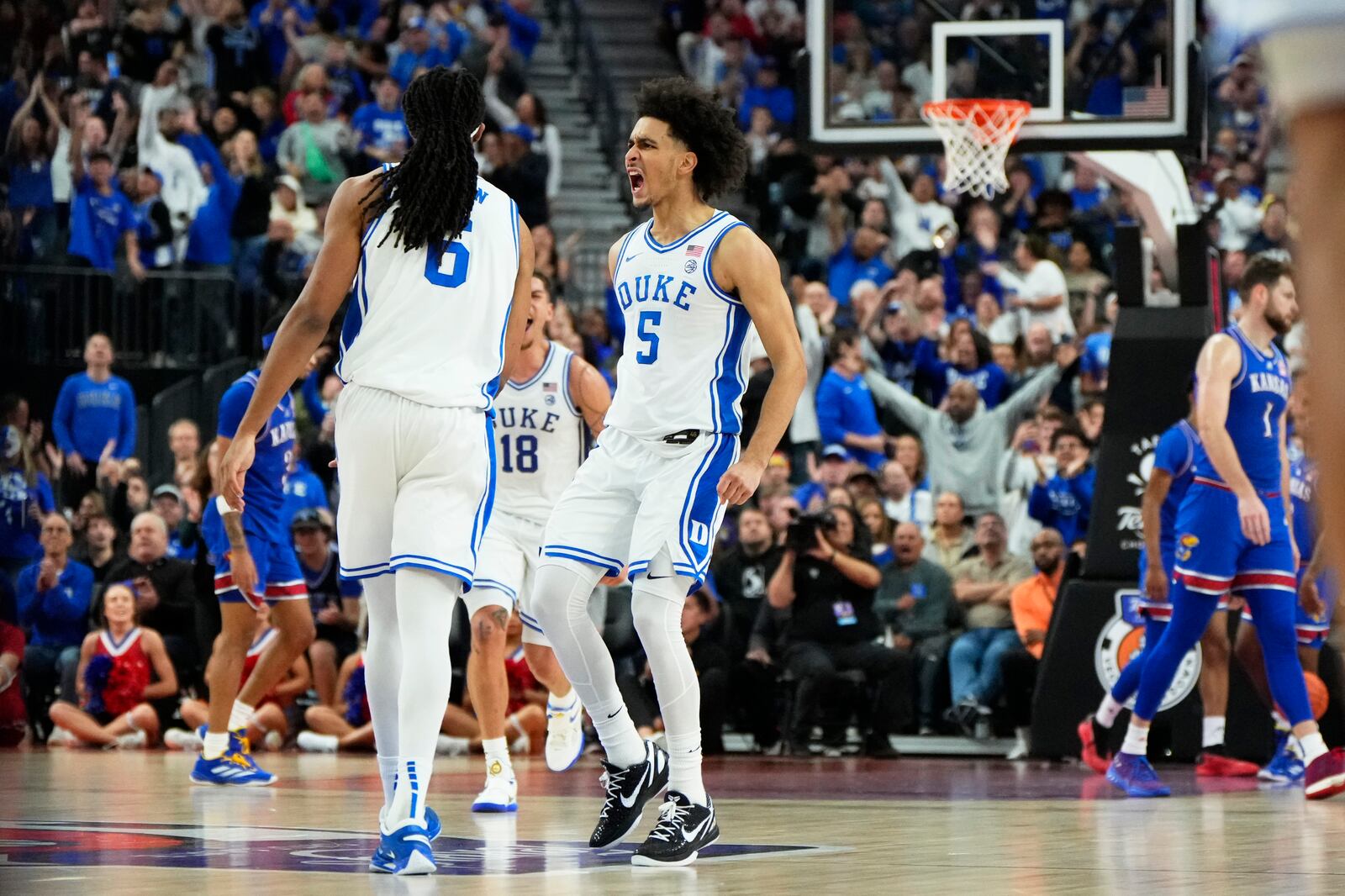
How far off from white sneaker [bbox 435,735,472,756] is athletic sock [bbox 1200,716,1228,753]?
16.1 ft

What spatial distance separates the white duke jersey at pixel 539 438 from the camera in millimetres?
9148

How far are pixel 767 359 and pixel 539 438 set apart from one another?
7.51 meters

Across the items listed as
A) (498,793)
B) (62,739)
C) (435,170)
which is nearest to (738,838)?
(498,793)

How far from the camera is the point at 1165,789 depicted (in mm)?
9352

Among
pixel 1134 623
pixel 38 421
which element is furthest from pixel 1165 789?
pixel 38 421

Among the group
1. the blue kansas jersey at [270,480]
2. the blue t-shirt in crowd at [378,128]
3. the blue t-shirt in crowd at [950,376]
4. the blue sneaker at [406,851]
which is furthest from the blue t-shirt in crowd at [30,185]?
the blue sneaker at [406,851]

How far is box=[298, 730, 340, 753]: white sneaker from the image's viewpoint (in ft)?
43.8

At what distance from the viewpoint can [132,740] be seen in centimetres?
1386

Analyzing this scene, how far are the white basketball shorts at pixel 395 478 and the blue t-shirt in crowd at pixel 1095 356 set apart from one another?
33.4 ft

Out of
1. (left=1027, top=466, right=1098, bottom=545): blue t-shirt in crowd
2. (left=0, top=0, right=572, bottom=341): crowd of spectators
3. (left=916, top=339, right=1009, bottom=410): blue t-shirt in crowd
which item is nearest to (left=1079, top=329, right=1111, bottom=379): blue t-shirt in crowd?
(left=916, top=339, right=1009, bottom=410): blue t-shirt in crowd

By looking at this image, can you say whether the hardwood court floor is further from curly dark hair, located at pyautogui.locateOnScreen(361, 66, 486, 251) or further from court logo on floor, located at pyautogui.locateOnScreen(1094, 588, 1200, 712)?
curly dark hair, located at pyautogui.locateOnScreen(361, 66, 486, 251)

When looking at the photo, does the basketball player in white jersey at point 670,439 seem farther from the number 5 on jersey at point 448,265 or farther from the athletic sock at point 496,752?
the athletic sock at point 496,752

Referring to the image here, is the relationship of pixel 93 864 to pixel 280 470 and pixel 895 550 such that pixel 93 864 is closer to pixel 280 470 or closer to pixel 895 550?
pixel 280 470

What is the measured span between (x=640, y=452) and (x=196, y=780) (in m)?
4.55
